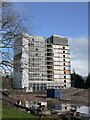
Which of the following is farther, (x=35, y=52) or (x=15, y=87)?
(x=15, y=87)

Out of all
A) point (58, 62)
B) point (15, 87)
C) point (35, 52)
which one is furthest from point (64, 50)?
point (35, 52)

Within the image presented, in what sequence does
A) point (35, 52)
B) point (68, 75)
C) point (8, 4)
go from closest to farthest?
point (8, 4) → point (35, 52) → point (68, 75)

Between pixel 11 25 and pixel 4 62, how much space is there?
231 cm

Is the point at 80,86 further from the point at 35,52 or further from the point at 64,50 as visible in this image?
the point at 35,52

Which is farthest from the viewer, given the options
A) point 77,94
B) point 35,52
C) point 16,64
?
point 77,94

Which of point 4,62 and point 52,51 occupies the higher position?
point 52,51

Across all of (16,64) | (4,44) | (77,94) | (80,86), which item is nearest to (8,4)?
(4,44)

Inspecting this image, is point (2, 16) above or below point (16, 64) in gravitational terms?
above

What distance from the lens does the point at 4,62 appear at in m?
18.5

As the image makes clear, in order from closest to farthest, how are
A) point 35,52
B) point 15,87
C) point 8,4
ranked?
point 8,4 < point 35,52 < point 15,87

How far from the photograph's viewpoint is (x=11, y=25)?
18.4m

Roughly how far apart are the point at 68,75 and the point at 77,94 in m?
17.9

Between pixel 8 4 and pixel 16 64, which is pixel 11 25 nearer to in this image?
pixel 8 4

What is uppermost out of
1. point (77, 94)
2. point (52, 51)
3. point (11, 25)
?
point (52, 51)
